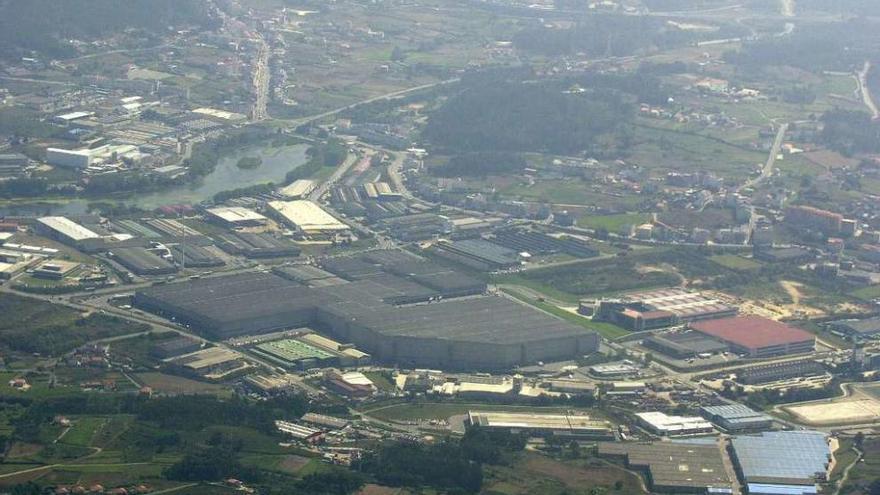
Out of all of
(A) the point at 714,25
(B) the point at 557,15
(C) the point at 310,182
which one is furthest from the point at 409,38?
(C) the point at 310,182

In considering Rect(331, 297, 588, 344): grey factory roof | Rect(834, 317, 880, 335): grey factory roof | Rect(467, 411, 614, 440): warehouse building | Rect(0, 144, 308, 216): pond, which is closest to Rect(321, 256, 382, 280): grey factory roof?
Rect(331, 297, 588, 344): grey factory roof

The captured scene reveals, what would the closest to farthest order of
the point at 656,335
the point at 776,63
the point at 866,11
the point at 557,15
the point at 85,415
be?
the point at 85,415, the point at 656,335, the point at 776,63, the point at 557,15, the point at 866,11

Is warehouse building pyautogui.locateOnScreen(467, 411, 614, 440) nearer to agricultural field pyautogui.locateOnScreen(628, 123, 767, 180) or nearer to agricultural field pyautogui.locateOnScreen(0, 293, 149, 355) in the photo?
agricultural field pyautogui.locateOnScreen(0, 293, 149, 355)

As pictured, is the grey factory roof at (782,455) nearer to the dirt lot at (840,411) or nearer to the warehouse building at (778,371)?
the dirt lot at (840,411)

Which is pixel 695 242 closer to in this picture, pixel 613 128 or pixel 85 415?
pixel 613 128

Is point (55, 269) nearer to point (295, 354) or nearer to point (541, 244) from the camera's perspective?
point (295, 354)

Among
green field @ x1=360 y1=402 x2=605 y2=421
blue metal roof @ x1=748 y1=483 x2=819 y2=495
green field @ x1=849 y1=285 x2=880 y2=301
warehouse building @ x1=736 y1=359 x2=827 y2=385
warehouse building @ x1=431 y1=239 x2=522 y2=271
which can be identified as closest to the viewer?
blue metal roof @ x1=748 y1=483 x2=819 y2=495
